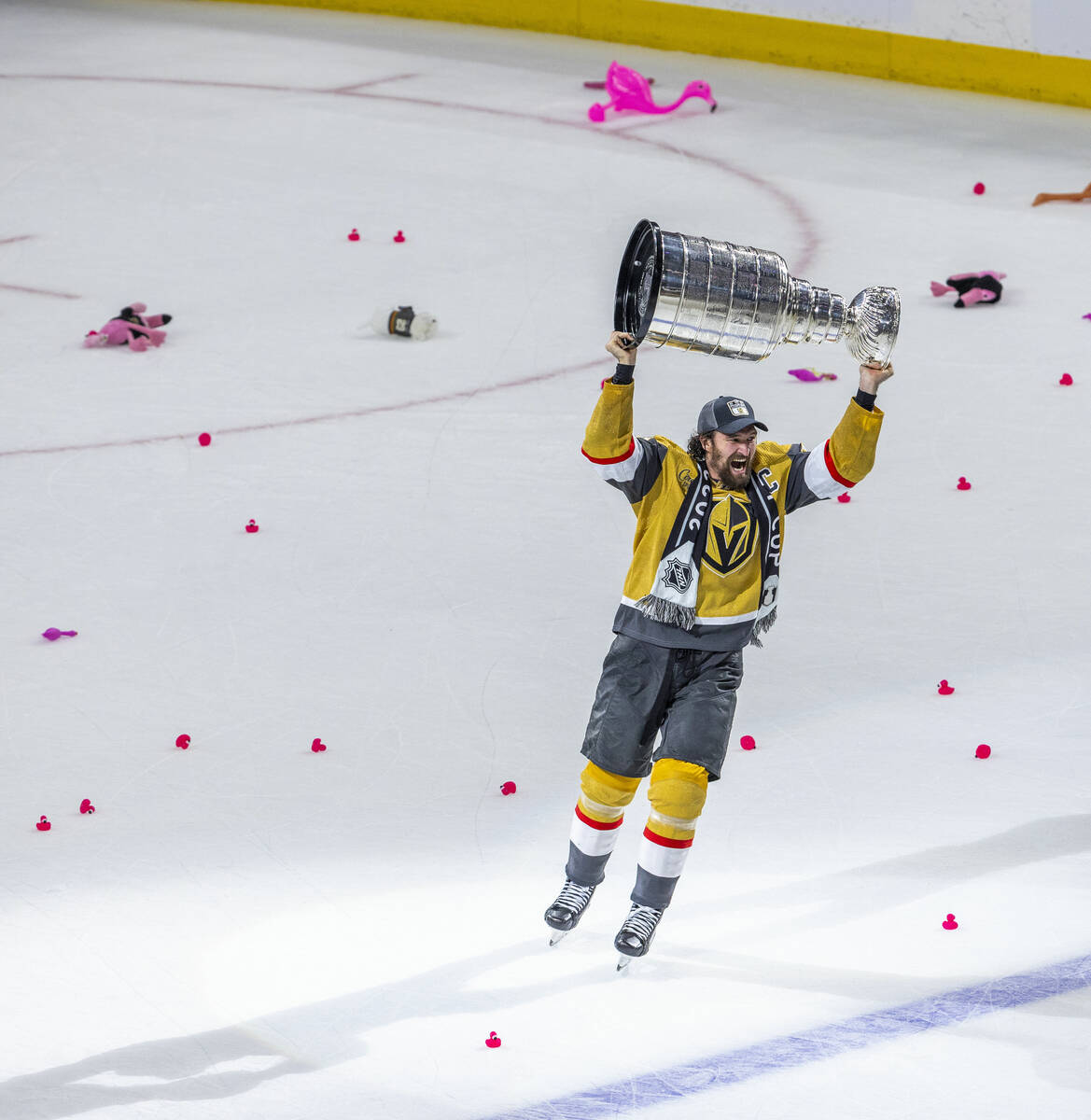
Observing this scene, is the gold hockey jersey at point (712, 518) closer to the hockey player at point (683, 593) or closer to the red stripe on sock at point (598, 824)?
the hockey player at point (683, 593)

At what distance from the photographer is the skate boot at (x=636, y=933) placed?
3.71 meters

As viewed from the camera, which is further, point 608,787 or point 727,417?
point 608,787

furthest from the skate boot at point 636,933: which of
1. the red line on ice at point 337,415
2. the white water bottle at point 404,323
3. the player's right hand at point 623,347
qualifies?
the white water bottle at point 404,323

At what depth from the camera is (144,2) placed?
14562 millimetres

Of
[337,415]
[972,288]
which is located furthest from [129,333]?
[972,288]

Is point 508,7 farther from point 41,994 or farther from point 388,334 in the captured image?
point 41,994

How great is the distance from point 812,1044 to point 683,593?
0.84m

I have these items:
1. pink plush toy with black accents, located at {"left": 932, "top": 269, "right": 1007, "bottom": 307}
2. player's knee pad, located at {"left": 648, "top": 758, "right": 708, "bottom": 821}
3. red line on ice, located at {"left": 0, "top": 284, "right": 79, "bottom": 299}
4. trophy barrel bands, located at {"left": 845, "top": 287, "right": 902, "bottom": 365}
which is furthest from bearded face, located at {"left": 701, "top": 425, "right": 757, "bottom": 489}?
red line on ice, located at {"left": 0, "top": 284, "right": 79, "bottom": 299}

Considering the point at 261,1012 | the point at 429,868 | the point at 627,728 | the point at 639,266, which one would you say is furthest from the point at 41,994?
the point at 639,266

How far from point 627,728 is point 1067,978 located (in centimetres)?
94

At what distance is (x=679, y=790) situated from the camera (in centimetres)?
369

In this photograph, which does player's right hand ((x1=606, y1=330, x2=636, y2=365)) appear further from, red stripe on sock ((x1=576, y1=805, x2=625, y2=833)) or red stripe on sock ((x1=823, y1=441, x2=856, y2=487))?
red stripe on sock ((x1=576, y1=805, x2=625, y2=833))

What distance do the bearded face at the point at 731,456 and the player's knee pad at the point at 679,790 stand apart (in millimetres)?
528

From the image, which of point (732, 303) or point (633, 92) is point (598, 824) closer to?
point (732, 303)
